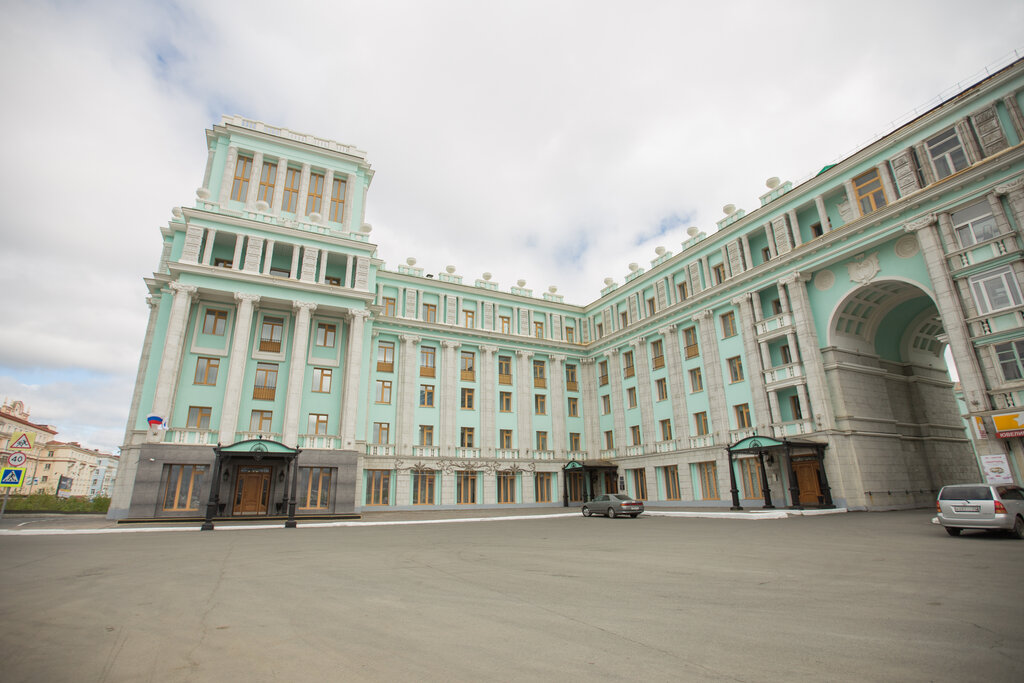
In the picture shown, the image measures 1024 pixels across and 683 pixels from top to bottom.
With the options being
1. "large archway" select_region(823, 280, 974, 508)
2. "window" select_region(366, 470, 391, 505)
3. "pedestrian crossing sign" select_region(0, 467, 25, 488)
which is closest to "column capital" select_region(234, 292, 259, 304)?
"window" select_region(366, 470, 391, 505)

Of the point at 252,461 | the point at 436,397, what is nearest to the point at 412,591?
the point at 252,461

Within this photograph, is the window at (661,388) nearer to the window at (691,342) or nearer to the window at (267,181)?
Result: the window at (691,342)

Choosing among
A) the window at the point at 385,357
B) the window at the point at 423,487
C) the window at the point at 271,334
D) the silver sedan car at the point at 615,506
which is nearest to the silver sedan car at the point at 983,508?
the silver sedan car at the point at 615,506

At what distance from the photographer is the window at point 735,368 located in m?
33.4

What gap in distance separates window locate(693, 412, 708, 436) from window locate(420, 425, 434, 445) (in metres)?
19.6

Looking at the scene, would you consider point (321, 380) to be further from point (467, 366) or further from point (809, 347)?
point (809, 347)

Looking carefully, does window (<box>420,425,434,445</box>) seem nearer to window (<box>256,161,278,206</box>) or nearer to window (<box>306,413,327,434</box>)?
window (<box>306,413,327,434</box>)

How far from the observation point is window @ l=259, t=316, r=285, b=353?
33.3 metres

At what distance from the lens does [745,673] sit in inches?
179

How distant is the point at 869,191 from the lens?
27828mm

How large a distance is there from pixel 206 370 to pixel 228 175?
1356 centimetres

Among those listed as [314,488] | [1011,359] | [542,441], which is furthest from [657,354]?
[314,488]

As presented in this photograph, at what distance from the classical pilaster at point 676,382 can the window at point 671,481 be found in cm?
250

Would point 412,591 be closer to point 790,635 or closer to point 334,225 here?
point 790,635
